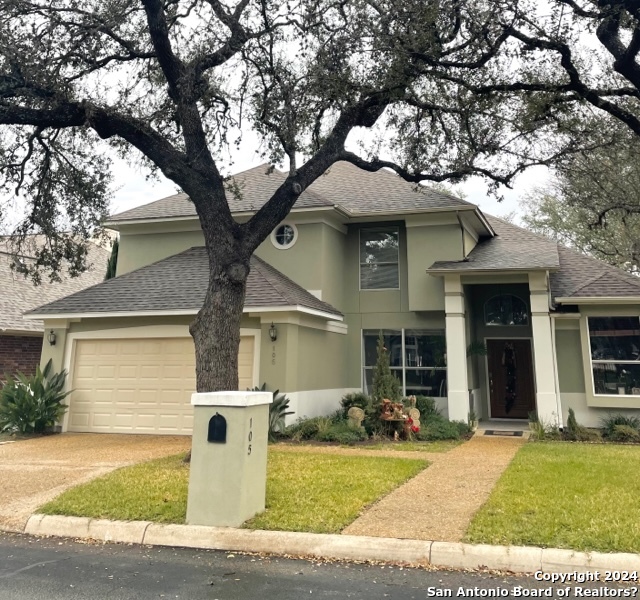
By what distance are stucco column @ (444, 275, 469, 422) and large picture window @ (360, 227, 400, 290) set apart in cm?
195

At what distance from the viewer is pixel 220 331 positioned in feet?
28.2

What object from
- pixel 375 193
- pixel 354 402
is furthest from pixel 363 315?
pixel 375 193

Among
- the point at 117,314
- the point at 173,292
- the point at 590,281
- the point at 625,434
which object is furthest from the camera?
the point at 590,281

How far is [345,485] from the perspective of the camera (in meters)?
7.00

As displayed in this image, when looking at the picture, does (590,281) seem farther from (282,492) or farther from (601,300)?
(282,492)

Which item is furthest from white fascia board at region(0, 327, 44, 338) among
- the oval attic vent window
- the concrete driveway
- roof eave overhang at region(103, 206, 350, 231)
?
the oval attic vent window

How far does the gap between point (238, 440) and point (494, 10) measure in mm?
8830

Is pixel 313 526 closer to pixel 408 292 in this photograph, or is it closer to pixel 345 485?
pixel 345 485

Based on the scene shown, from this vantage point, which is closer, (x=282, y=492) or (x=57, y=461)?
(x=282, y=492)

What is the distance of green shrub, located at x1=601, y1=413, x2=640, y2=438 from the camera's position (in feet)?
40.3

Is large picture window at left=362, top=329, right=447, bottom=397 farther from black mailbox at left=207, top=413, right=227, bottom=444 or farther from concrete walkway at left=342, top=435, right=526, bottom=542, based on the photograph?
black mailbox at left=207, top=413, right=227, bottom=444

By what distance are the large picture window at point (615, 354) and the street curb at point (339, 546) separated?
986 centimetres

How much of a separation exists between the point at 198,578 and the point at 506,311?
13.2 metres

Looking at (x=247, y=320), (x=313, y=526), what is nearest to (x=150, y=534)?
(x=313, y=526)
